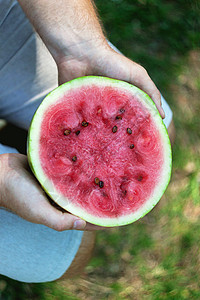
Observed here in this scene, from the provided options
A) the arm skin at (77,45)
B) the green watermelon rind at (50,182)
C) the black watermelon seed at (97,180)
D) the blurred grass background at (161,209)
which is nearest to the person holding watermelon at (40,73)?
the arm skin at (77,45)

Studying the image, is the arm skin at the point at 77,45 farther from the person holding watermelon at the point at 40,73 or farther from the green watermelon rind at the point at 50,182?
the green watermelon rind at the point at 50,182

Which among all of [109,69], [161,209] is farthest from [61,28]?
[161,209]

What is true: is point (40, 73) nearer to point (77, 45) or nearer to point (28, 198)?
point (77, 45)

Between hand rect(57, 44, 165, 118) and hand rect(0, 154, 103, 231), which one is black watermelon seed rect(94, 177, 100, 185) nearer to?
hand rect(0, 154, 103, 231)

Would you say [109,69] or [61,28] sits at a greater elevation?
[61,28]

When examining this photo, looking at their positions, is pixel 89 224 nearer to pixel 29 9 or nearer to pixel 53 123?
pixel 53 123

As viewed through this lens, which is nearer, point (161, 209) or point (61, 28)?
point (61, 28)

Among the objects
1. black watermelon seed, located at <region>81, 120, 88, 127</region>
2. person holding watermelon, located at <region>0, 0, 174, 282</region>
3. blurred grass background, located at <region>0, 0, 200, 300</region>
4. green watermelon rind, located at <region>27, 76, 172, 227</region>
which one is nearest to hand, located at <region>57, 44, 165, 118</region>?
person holding watermelon, located at <region>0, 0, 174, 282</region>
